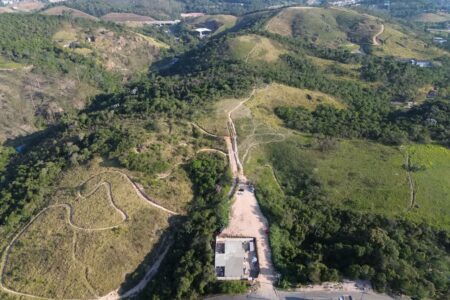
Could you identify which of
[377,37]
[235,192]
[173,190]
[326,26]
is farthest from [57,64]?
[377,37]

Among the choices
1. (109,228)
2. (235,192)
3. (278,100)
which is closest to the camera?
(109,228)

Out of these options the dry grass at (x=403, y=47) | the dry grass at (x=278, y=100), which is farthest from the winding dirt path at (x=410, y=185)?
the dry grass at (x=403, y=47)

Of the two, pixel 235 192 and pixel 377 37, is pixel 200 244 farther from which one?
pixel 377 37

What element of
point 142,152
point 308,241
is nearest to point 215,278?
point 308,241

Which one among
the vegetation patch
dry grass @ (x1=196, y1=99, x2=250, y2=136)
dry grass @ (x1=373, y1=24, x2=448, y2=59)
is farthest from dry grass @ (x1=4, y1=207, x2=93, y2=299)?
dry grass @ (x1=373, y1=24, x2=448, y2=59)

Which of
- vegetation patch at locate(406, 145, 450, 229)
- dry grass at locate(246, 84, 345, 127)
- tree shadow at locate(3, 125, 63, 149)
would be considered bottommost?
tree shadow at locate(3, 125, 63, 149)

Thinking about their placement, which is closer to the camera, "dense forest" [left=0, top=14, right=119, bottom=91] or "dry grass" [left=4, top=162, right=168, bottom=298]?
"dry grass" [left=4, top=162, right=168, bottom=298]

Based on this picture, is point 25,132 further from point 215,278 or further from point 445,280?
point 445,280

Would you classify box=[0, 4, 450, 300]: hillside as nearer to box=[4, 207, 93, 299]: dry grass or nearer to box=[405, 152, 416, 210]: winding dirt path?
box=[4, 207, 93, 299]: dry grass

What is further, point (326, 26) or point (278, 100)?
point (326, 26)
